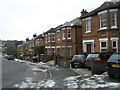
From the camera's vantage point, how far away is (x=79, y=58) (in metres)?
19.5

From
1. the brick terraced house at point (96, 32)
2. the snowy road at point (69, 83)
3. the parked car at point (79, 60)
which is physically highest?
the brick terraced house at point (96, 32)

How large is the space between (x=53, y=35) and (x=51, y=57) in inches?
308

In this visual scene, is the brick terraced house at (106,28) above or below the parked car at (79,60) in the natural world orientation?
above

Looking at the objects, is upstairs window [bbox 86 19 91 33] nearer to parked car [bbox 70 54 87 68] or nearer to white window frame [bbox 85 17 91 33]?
white window frame [bbox 85 17 91 33]

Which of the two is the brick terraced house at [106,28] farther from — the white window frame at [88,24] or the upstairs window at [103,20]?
the white window frame at [88,24]

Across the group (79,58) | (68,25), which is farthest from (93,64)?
(68,25)

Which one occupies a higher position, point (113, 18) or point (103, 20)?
point (113, 18)

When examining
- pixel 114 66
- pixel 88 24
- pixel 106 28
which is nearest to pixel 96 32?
pixel 88 24

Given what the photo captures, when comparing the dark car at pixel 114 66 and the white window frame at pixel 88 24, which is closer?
the dark car at pixel 114 66

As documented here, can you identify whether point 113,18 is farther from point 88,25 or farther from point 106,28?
point 88,25

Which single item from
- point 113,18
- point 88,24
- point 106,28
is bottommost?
point 106,28

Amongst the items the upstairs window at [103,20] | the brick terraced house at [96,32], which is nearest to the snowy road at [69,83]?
the brick terraced house at [96,32]

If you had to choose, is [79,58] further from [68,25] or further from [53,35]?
[53,35]

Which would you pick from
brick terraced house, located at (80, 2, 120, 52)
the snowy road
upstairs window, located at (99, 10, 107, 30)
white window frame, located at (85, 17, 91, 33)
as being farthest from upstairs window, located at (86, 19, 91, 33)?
the snowy road
